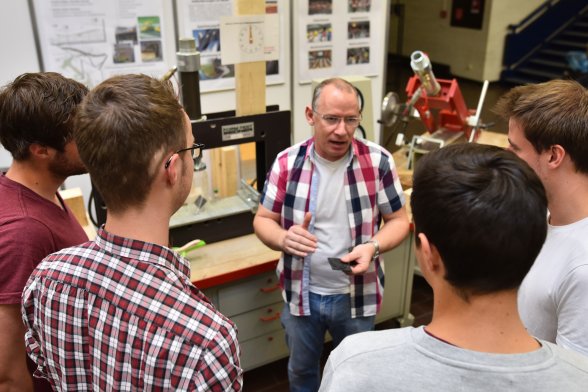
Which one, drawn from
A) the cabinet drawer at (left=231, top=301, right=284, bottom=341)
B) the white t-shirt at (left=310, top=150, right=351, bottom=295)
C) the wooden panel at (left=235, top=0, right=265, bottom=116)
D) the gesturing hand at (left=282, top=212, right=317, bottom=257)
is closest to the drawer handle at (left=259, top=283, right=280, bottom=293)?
the cabinet drawer at (left=231, top=301, right=284, bottom=341)

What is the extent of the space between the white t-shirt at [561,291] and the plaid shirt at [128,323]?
2.33 feet

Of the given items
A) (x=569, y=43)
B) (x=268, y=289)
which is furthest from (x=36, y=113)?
(x=569, y=43)

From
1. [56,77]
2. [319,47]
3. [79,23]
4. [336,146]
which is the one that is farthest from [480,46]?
[56,77]

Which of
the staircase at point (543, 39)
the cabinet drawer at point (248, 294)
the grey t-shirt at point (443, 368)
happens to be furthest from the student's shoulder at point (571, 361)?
the staircase at point (543, 39)

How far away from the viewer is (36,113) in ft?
3.70

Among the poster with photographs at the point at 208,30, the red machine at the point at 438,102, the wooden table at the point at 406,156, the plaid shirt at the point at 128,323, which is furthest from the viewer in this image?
the poster with photographs at the point at 208,30

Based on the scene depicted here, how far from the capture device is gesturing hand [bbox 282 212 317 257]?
5.27 feet

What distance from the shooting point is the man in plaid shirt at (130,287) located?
2.73 ft

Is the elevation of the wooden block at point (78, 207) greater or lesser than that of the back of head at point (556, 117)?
lesser

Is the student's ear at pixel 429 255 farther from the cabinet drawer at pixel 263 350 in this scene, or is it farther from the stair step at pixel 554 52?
the stair step at pixel 554 52

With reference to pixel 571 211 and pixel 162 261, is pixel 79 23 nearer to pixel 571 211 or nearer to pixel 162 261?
pixel 162 261

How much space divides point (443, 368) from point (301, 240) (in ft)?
3.04

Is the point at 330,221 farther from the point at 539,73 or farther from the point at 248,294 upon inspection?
the point at 539,73

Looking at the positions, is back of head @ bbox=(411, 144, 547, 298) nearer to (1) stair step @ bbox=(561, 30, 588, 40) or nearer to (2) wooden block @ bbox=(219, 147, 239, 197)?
(2) wooden block @ bbox=(219, 147, 239, 197)
